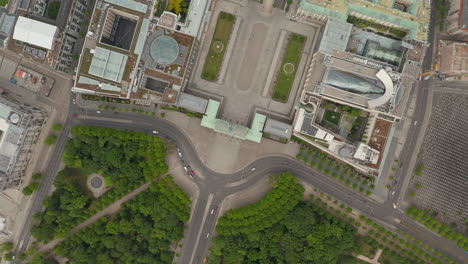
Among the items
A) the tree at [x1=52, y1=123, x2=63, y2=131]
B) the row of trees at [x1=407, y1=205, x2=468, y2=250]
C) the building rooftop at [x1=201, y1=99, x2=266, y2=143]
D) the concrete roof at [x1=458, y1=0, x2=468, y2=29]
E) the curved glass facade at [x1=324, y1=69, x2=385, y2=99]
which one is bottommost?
the tree at [x1=52, y1=123, x2=63, y2=131]

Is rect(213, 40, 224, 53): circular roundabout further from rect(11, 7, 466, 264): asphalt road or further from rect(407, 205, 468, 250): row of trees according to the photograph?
rect(407, 205, 468, 250): row of trees

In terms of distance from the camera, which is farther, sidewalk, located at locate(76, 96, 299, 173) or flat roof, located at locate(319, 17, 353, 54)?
sidewalk, located at locate(76, 96, 299, 173)

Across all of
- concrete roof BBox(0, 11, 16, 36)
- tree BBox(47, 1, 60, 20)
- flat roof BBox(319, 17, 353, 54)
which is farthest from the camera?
tree BBox(47, 1, 60, 20)

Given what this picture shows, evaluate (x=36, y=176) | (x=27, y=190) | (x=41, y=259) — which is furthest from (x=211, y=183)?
(x=41, y=259)

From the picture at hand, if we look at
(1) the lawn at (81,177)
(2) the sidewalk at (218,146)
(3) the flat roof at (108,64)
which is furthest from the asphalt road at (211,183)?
(3) the flat roof at (108,64)

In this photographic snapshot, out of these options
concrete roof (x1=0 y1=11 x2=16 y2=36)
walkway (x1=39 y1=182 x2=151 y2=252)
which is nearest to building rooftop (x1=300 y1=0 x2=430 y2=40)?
walkway (x1=39 y1=182 x2=151 y2=252)

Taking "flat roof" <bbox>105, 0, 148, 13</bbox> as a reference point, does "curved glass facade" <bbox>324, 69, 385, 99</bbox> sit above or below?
below

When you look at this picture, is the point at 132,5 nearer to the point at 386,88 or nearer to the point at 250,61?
the point at 250,61

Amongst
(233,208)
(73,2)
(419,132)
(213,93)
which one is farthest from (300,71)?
(73,2)
